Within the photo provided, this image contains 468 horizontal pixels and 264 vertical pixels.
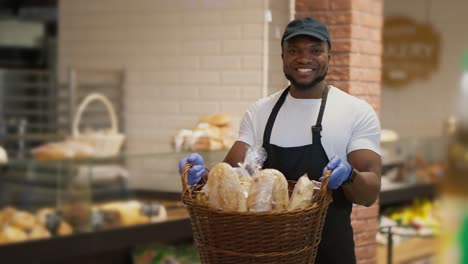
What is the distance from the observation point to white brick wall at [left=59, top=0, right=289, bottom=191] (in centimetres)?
465

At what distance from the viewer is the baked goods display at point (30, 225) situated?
3.32m

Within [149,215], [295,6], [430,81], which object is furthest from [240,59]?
[430,81]

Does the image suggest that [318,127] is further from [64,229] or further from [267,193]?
[64,229]

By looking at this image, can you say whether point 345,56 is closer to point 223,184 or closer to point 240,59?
point 240,59

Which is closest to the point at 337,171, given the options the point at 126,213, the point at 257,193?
the point at 257,193

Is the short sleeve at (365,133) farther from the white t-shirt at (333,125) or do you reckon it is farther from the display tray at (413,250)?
the display tray at (413,250)

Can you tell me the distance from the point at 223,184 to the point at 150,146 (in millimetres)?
2864

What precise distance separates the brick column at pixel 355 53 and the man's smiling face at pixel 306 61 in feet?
6.47

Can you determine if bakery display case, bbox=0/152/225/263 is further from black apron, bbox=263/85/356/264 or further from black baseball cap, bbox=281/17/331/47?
black baseball cap, bbox=281/17/331/47

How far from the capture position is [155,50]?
5.27 metres

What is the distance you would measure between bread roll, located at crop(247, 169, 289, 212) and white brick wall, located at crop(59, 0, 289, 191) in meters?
1.86

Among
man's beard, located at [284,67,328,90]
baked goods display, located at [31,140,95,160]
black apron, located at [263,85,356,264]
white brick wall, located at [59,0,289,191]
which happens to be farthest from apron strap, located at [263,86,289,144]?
baked goods display, located at [31,140,95,160]

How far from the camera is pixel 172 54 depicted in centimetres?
515

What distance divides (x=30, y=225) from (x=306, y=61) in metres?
1.58
